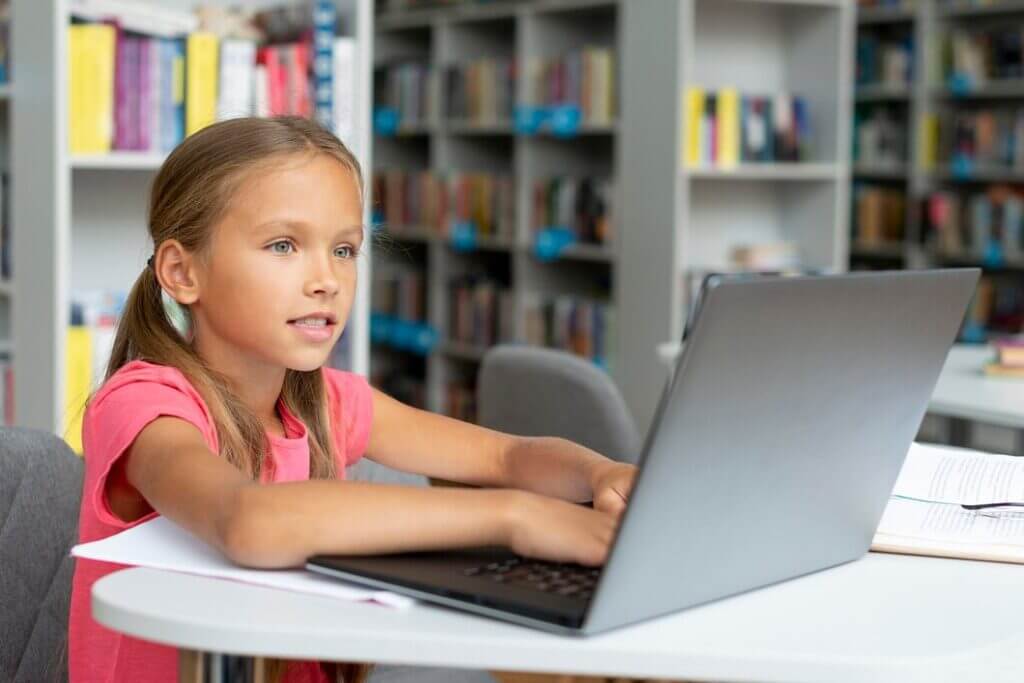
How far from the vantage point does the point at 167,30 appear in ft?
10.2

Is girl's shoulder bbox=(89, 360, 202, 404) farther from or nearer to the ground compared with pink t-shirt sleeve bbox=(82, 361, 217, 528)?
farther from the ground

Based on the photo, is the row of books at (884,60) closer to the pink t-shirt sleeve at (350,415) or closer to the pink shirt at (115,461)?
the pink t-shirt sleeve at (350,415)

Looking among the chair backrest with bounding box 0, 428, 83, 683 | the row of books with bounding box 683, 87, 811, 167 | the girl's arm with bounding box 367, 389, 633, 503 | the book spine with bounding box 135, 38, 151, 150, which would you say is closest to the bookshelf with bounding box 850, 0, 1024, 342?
the row of books with bounding box 683, 87, 811, 167

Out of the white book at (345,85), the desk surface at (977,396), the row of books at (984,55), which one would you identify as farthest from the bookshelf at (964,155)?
the white book at (345,85)

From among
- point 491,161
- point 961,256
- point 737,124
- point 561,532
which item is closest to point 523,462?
point 561,532

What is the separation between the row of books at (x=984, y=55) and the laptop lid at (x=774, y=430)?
5.42 meters

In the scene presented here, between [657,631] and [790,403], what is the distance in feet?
0.53

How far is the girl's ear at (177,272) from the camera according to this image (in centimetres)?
130

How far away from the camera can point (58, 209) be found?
2.86m

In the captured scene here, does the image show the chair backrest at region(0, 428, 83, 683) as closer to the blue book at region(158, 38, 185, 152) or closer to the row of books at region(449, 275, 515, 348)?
the blue book at region(158, 38, 185, 152)

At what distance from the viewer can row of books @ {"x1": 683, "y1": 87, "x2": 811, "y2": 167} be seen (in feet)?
14.0

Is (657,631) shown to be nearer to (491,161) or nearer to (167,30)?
(167,30)

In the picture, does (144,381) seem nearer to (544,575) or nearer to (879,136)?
(544,575)

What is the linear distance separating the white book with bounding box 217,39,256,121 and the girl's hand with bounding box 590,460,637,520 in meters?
2.13
